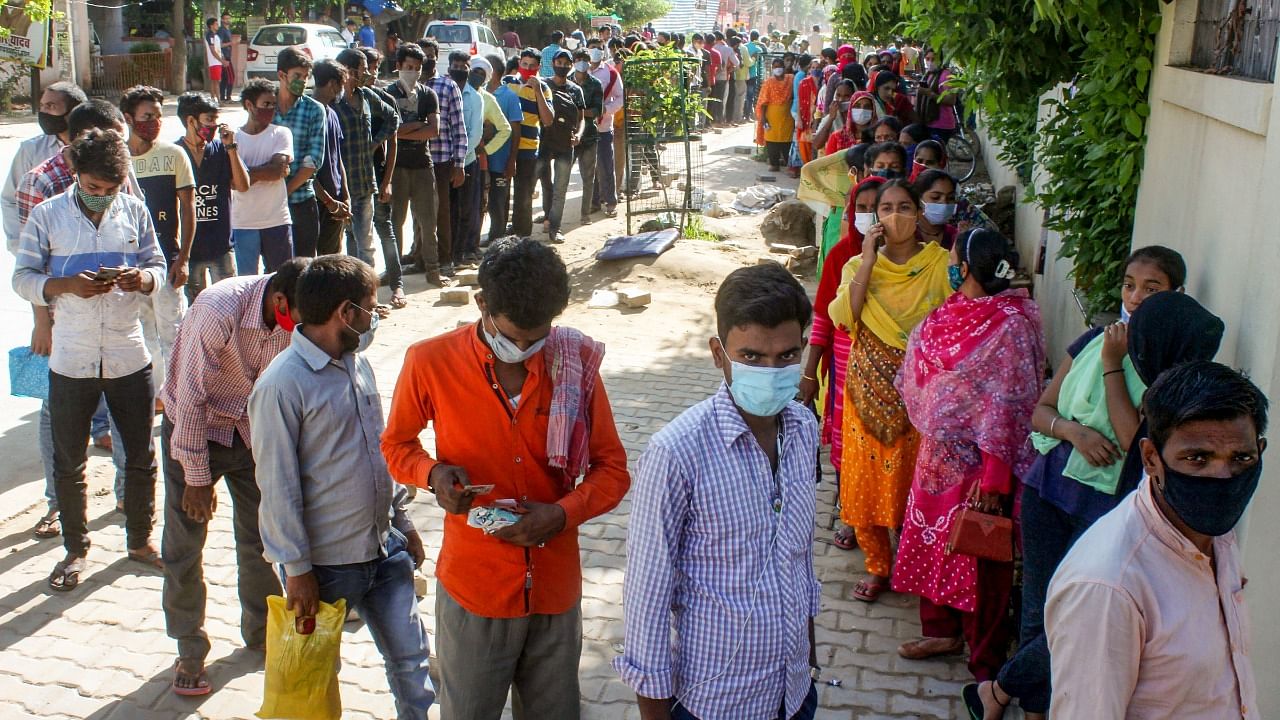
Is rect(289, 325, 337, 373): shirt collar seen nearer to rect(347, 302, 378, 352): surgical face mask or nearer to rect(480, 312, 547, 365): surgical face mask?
rect(347, 302, 378, 352): surgical face mask

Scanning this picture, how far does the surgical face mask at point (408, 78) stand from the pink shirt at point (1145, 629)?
8555 mm

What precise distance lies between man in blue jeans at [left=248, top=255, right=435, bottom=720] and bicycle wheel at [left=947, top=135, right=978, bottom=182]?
8.24 m

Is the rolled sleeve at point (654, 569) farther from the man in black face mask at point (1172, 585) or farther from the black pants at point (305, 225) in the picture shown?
the black pants at point (305, 225)

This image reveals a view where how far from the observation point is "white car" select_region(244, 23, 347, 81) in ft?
88.4

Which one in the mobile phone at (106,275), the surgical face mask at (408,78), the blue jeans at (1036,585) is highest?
the surgical face mask at (408,78)

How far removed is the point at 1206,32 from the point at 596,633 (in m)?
3.43

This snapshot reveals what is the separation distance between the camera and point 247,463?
4.03 metres

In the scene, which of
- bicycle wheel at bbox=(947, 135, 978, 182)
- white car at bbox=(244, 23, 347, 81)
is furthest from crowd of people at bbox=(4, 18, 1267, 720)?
white car at bbox=(244, 23, 347, 81)

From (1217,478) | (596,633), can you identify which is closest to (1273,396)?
(1217,478)

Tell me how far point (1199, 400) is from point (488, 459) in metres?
1.69

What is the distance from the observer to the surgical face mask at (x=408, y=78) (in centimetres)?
970

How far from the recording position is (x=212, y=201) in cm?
659

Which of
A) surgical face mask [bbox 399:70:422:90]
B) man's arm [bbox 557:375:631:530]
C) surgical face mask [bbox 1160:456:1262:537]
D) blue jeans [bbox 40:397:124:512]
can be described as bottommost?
blue jeans [bbox 40:397:124:512]

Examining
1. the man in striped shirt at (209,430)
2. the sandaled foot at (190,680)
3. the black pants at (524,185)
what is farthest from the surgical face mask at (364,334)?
the black pants at (524,185)
